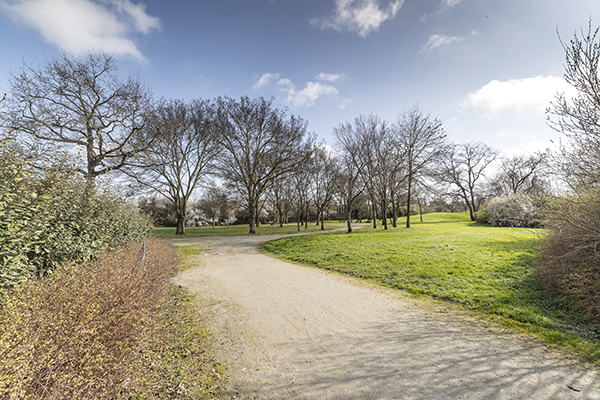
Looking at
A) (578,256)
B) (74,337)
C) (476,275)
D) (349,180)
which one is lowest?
(476,275)

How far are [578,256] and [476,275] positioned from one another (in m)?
2.38

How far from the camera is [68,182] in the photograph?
5.24 meters

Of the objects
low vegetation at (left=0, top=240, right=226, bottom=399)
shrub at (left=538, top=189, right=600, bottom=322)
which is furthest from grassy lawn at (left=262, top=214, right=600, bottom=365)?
low vegetation at (left=0, top=240, right=226, bottom=399)

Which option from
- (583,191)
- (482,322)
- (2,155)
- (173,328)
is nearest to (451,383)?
(482,322)

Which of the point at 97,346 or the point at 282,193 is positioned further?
the point at 282,193

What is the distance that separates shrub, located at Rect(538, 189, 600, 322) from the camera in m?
4.87

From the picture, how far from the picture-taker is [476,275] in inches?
301

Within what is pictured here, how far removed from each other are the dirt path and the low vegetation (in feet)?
2.14

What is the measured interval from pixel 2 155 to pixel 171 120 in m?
19.5

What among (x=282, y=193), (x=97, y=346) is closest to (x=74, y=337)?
(x=97, y=346)

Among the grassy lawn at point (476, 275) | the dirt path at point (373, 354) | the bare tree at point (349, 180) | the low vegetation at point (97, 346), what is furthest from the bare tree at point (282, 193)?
the low vegetation at point (97, 346)

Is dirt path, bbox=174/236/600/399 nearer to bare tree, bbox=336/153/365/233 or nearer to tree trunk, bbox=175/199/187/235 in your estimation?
bare tree, bbox=336/153/365/233

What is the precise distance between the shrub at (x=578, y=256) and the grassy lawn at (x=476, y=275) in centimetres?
31

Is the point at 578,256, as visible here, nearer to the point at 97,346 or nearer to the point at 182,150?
the point at 97,346
